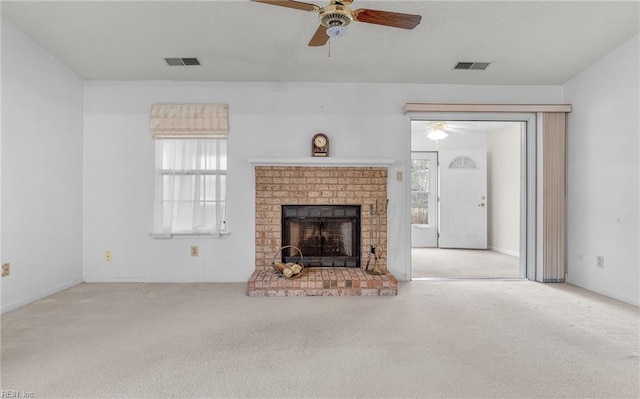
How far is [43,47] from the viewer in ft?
10.0

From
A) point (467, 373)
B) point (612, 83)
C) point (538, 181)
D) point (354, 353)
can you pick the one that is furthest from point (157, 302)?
point (612, 83)

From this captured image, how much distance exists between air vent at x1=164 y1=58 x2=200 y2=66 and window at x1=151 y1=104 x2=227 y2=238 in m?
0.53

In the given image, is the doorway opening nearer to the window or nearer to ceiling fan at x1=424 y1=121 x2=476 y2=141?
ceiling fan at x1=424 y1=121 x2=476 y2=141

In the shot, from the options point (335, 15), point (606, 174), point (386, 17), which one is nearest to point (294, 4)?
point (335, 15)

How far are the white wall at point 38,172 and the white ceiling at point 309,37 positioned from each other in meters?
0.26

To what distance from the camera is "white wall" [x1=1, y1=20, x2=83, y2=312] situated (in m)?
2.75

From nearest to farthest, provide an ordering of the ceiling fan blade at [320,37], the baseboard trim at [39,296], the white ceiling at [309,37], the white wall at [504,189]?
the ceiling fan blade at [320,37] < the white ceiling at [309,37] < the baseboard trim at [39,296] < the white wall at [504,189]

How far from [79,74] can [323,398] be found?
4.13m

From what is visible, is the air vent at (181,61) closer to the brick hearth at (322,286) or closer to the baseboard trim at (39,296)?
the brick hearth at (322,286)

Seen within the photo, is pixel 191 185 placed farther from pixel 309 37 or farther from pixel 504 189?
pixel 504 189

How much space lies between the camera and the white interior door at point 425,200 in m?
6.45

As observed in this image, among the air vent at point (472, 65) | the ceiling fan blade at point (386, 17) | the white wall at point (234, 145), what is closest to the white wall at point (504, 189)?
the white wall at point (234, 145)

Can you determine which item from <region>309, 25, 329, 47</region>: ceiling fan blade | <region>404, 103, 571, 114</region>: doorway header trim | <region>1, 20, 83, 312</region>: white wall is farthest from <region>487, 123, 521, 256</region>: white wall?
<region>1, 20, 83, 312</region>: white wall

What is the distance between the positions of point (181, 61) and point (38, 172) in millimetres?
1727
